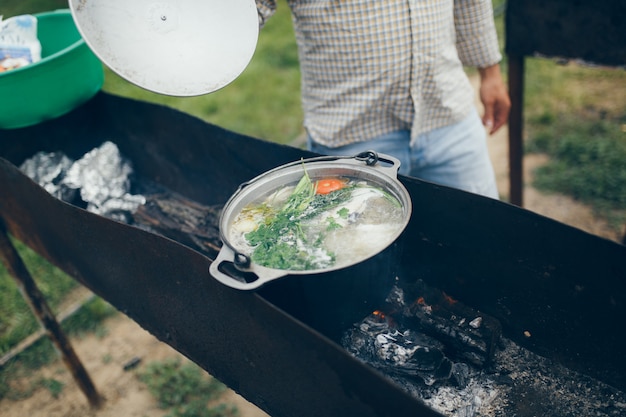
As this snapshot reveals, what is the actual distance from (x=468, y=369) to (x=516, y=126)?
2.68 m

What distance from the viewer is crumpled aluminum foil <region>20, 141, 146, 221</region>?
3109mm

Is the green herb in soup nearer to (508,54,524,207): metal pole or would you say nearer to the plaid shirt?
the plaid shirt

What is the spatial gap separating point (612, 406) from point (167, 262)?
1671mm

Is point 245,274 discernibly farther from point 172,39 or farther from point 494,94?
point 494,94

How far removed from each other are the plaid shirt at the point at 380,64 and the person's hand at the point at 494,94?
270 millimetres

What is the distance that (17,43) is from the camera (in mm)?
2850

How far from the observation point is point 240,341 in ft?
6.25

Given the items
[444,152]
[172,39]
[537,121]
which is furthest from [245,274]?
[537,121]

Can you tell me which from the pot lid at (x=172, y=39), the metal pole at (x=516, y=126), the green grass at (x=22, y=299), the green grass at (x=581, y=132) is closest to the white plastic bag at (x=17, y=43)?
the pot lid at (x=172, y=39)

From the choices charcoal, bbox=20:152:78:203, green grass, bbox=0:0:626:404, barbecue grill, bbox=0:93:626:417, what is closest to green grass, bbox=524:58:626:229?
green grass, bbox=0:0:626:404

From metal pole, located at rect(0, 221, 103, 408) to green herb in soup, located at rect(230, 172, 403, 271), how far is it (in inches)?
68.9

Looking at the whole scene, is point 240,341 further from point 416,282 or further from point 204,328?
point 416,282

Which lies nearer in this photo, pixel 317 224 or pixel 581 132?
pixel 317 224

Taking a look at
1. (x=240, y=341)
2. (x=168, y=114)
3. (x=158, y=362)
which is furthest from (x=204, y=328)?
(x=158, y=362)
